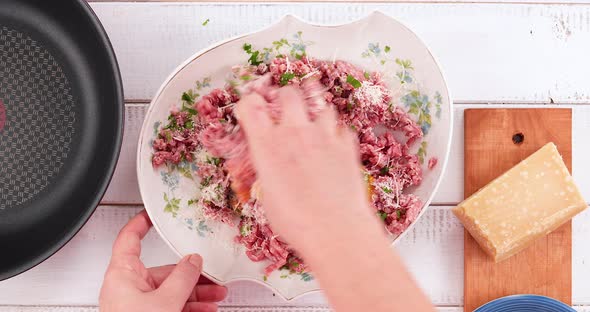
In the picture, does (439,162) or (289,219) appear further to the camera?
(439,162)

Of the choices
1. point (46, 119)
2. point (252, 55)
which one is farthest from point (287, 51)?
point (46, 119)

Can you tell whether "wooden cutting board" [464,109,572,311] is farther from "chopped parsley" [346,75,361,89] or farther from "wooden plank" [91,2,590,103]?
"chopped parsley" [346,75,361,89]

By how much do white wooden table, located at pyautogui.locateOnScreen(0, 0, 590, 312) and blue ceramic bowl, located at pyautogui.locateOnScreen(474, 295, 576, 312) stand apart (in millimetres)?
64

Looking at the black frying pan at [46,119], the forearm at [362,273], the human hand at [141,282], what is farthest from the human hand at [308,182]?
the black frying pan at [46,119]

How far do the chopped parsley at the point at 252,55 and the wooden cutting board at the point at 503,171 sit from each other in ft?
1.31

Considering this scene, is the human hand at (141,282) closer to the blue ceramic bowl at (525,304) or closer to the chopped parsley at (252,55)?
the chopped parsley at (252,55)

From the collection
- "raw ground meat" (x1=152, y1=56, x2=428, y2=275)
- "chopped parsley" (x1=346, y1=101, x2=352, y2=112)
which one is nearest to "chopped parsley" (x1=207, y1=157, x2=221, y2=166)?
"raw ground meat" (x1=152, y1=56, x2=428, y2=275)

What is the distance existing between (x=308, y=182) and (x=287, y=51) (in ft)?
1.47

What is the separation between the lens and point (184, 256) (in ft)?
3.03

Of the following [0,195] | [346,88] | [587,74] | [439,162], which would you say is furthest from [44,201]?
[587,74]

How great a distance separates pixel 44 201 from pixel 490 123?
815 mm

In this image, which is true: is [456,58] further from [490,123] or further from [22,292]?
[22,292]

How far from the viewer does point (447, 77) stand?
1051 mm

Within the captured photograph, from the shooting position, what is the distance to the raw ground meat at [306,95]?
0.93m
